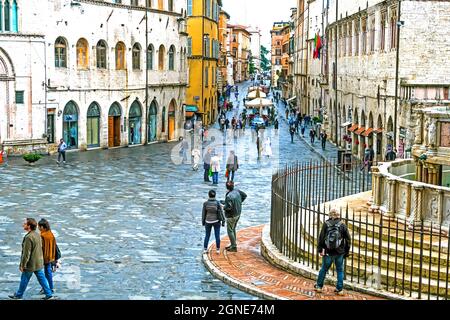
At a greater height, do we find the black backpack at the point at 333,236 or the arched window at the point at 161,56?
the arched window at the point at 161,56

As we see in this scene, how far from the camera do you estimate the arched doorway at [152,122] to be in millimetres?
49000

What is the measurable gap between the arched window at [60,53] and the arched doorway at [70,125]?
2.14m

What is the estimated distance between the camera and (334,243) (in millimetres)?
12312

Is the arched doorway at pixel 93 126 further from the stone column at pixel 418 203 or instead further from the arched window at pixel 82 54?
the stone column at pixel 418 203

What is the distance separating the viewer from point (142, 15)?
47188 millimetres

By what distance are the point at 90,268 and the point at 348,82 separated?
33312mm

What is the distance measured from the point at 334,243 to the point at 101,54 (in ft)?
112

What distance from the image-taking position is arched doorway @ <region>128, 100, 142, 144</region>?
47219 mm

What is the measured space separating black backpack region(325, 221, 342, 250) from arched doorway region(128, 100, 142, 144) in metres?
35.3

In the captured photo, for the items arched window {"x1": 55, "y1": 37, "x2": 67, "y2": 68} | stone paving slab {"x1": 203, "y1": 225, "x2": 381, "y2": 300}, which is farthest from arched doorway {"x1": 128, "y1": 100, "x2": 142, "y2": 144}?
stone paving slab {"x1": 203, "y1": 225, "x2": 381, "y2": 300}

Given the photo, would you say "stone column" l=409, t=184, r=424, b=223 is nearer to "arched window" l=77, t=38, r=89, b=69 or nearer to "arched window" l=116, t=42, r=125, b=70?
"arched window" l=77, t=38, r=89, b=69

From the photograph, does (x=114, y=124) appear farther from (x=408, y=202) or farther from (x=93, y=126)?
(x=408, y=202)

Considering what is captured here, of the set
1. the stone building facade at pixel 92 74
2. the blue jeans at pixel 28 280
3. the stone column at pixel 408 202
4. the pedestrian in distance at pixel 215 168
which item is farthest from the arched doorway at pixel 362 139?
the blue jeans at pixel 28 280
